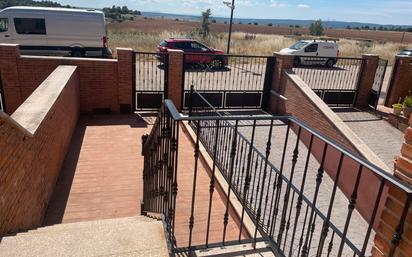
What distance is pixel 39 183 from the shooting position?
4066mm

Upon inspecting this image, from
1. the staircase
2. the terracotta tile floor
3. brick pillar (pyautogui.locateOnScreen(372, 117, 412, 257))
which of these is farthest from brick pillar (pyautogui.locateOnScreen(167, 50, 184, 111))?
brick pillar (pyautogui.locateOnScreen(372, 117, 412, 257))

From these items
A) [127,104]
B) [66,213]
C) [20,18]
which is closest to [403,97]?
[127,104]

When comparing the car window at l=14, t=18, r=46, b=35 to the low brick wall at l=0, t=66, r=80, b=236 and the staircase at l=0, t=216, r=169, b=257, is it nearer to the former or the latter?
the low brick wall at l=0, t=66, r=80, b=236

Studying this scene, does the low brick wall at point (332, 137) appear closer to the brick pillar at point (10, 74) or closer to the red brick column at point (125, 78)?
the red brick column at point (125, 78)

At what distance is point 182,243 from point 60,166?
115 inches

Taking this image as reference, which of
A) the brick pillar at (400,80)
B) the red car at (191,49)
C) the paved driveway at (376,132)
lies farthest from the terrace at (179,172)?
the red car at (191,49)

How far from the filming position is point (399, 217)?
73.9 inches

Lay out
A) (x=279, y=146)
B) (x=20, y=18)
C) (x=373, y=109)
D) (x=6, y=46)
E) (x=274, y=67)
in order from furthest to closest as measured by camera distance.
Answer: (x=20, y=18), (x=373, y=109), (x=274, y=67), (x=279, y=146), (x=6, y=46)

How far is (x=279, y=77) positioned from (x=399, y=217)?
9.12 metres

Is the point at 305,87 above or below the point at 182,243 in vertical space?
above

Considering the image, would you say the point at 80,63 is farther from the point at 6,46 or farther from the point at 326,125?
the point at 326,125

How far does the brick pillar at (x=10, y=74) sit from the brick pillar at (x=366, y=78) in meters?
10.9

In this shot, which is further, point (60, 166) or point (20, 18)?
point (20, 18)

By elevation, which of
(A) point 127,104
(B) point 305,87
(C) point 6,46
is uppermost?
(C) point 6,46
